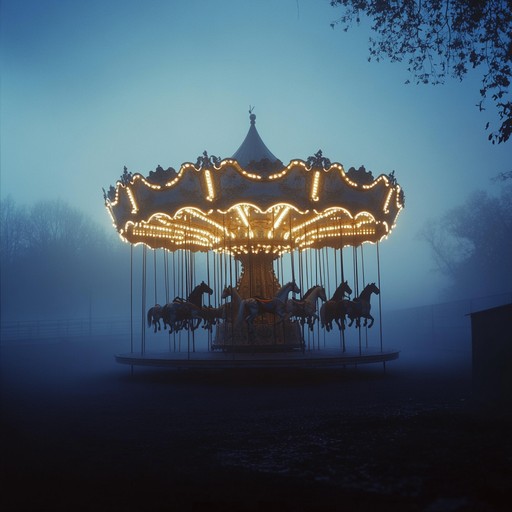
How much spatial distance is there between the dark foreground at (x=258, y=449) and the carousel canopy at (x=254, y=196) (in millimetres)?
4555

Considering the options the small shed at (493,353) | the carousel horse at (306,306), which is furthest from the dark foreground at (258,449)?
the carousel horse at (306,306)

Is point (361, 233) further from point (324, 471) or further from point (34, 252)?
point (34, 252)

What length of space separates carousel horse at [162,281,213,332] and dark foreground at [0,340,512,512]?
3.50 meters

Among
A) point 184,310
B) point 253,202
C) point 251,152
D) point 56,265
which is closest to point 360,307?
point 253,202

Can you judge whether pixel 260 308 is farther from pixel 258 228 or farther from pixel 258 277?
pixel 258 228

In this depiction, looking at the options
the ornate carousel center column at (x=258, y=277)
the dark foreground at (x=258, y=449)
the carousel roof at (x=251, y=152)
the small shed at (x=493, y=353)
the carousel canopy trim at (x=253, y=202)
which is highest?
the carousel roof at (x=251, y=152)

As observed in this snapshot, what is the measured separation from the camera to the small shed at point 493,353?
723cm

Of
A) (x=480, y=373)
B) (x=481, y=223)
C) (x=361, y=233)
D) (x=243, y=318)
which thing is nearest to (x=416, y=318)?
(x=481, y=223)

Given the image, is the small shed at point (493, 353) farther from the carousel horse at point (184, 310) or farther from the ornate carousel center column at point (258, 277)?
the ornate carousel center column at point (258, 277)

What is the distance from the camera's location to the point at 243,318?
43.7 ft

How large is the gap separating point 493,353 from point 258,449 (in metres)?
3.82

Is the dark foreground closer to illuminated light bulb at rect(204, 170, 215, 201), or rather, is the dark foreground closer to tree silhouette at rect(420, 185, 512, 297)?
illuminated light bulb at rect(204, 170, 215, 201)

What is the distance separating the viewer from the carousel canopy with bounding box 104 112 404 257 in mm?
12594

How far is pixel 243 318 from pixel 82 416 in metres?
6.34
